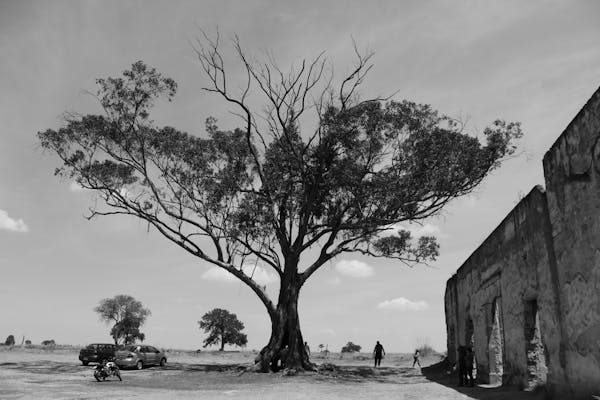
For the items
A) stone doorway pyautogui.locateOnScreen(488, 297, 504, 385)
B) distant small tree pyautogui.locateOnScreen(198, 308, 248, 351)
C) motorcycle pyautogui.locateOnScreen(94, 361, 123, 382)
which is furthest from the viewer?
distant small tree pyautogui.locateOnScreen(198, 308, 248, 351)

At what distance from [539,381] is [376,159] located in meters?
12.5

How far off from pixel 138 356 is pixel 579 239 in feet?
77.4

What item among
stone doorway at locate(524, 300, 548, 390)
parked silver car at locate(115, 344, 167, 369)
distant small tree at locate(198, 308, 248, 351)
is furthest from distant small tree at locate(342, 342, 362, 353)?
stone doorway at locate(524, 300, 548, 390)

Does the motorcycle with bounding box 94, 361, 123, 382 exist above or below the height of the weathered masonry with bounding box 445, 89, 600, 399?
below

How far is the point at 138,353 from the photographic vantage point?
27.2m

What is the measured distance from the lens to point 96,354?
28344 millimetres

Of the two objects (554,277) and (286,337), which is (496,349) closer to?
(554,277)

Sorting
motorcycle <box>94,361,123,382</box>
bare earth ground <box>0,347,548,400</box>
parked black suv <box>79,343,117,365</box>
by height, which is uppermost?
parked black suv <box>79,343,117,365</box>

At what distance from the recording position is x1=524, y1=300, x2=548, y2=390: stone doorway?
41.3 feet

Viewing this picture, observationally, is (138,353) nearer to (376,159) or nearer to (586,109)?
(376,159)

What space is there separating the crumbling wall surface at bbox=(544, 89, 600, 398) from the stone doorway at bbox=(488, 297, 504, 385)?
20.2ft

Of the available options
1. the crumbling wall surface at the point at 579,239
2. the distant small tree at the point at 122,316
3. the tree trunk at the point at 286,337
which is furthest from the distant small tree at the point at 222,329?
the crumbling wall surface at the point at 579,239

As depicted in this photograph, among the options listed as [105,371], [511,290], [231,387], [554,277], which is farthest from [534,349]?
[105,371]

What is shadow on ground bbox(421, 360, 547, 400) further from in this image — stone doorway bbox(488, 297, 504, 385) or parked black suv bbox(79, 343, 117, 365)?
parked black suv bbox(79, 343, 117, 365)
